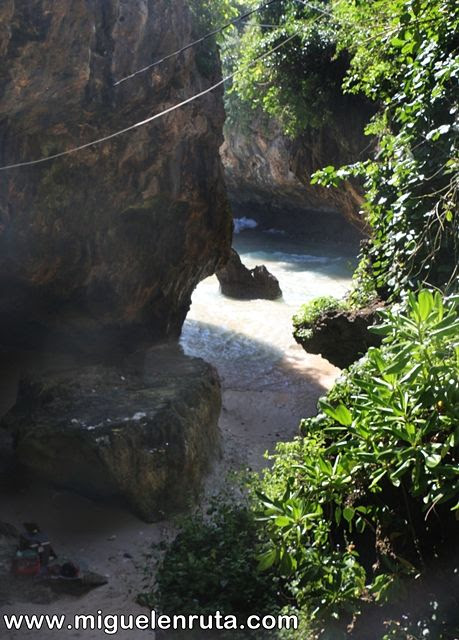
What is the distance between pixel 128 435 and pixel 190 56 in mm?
6650

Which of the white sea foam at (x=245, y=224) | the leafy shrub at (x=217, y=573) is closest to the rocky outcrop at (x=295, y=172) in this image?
the white sea foam at (x=245, y=224)

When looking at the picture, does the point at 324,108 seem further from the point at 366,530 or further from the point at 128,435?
the point at 366,530

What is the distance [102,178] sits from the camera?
11172mm

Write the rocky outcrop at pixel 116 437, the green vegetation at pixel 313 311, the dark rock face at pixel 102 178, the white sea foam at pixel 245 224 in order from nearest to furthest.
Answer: the rocky outcrop at pixel 116 437
the dark rock face at pixel 102 178
the green vegetation at pixel 313 311
the white sea foam at pixel 245 224

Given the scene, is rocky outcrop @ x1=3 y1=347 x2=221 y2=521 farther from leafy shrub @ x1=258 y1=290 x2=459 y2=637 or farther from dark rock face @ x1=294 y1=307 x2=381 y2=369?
leafy shrub @ x1=258 y1=290 x2=459 y2=637

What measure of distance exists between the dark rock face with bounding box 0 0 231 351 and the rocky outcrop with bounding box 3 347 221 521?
2.24 metres

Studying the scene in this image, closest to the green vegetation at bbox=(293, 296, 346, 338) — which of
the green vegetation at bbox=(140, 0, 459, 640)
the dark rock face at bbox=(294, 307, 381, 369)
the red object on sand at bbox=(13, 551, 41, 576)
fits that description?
the dark rock face at bbox=(294, 307, 381, 369)

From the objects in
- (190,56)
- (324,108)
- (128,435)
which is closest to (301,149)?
(324,108)

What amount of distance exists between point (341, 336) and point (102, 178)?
439 centimetres

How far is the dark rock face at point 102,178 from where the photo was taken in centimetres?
897

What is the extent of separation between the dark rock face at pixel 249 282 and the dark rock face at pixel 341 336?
10.1 m

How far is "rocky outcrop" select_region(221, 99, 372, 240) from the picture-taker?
16203 millimetres

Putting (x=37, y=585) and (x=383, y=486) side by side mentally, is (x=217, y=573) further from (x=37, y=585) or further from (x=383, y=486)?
(x=37, y=585)

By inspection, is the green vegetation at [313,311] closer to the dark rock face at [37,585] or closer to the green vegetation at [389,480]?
the green vegetation at [389,480]
